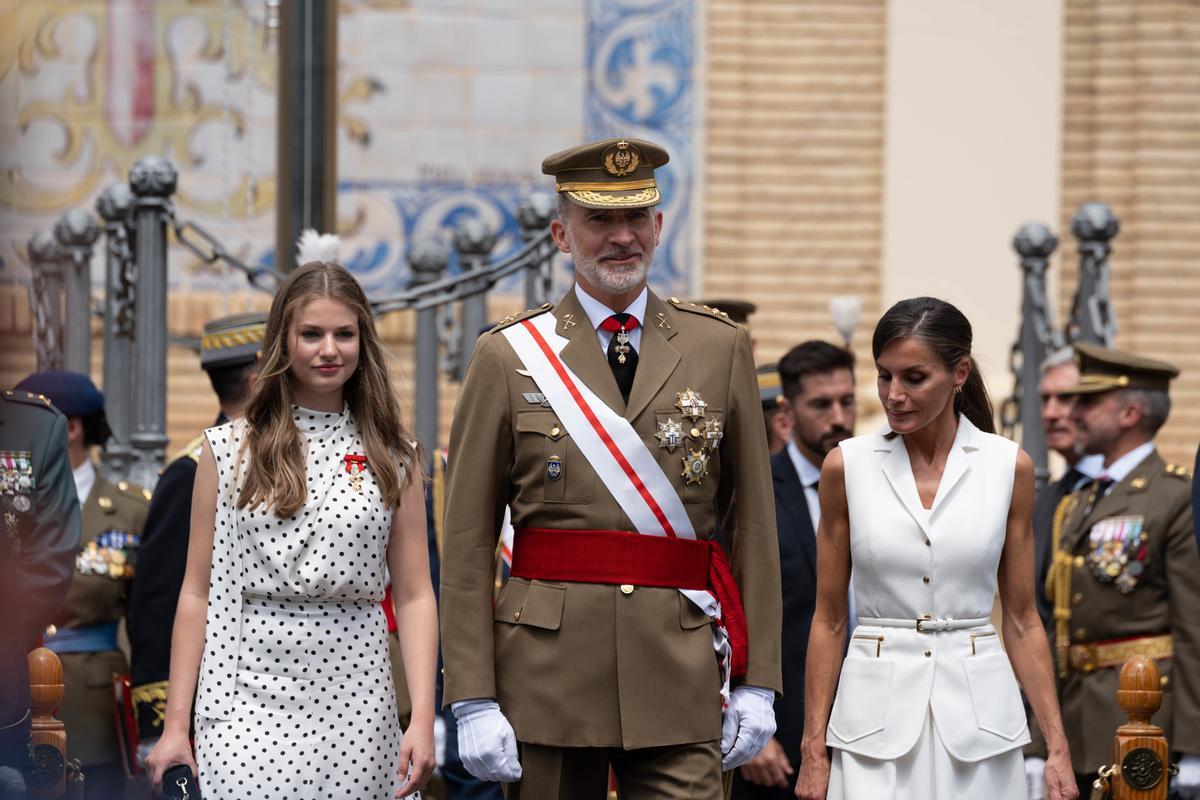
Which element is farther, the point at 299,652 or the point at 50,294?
the point at 50,294

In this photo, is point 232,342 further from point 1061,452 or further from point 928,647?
point 1061,452

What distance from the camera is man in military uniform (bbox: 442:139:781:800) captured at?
12.7ft

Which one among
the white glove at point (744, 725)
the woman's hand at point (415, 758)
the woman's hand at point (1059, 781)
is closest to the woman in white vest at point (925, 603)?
the woman's hand at point (1059, 781)

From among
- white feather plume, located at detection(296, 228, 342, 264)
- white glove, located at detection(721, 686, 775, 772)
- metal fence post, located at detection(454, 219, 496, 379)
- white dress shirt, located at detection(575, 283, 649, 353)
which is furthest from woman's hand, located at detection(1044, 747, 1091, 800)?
metal fence post, located at detection(454, 219, 496, 379)

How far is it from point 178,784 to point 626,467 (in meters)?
1.02

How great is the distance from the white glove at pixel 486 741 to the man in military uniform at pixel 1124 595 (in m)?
2.65

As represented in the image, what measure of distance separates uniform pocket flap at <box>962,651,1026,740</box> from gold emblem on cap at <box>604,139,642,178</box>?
46.9 inches

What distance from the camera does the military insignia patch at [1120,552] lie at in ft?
19.5

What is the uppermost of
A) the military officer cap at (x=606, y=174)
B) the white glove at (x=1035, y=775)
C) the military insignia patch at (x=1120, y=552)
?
the military officer cap at (x=606, y=174)

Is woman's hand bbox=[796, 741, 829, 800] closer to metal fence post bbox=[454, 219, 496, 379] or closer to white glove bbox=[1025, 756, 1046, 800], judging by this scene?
white glove bbox=[1025, 756, 1046, 800]

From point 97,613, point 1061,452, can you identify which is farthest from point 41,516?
point 1061,452

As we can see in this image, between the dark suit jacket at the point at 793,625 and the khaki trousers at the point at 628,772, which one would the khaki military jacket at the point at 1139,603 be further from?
the khaki trousers at the point at 628,772

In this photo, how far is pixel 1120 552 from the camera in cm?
596

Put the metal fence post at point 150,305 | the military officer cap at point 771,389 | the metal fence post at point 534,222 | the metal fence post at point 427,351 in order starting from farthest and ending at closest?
the metal fence post at point 427,351 → the metal fence post at point 534,222 → the metal fence post at point 150,305 → the military officer cap at point 771,389
